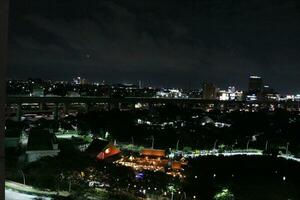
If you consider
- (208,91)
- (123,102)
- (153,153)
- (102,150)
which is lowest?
(153,153)

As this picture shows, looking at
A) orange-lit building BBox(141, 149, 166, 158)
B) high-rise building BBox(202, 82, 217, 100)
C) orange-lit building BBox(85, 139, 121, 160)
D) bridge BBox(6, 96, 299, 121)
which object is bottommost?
orange-lit building BBox(141, 149, 166, 158)

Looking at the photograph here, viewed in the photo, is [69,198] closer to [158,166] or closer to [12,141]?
[158,166]

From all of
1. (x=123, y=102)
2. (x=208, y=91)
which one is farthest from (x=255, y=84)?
(x=123, y=102)

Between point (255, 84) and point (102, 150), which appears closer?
point (102, 150)

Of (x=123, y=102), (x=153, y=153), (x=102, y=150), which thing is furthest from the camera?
(x=123, y=102)

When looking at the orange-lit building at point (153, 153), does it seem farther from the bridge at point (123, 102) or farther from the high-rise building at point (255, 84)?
the high-rise building at point (255, 84)

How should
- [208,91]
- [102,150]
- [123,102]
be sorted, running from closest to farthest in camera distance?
[102,150] → [123,102] → [208,91]

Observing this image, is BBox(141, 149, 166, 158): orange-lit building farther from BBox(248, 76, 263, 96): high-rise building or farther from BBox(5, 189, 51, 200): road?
BBox(248, 76, 263, 96): high-rise building

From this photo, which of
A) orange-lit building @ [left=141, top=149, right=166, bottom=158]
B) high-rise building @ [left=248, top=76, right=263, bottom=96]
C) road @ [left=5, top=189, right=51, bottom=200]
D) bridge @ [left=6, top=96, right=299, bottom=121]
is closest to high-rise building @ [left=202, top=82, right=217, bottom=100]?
bridge @ [left=6, top=96, right=299, bottom=121]

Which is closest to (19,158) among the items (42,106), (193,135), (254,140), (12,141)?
(12,141)

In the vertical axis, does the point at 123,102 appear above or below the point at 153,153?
above

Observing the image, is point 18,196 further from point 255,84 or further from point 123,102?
point 255,84
